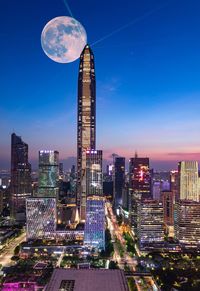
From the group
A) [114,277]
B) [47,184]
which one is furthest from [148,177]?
[114,277]

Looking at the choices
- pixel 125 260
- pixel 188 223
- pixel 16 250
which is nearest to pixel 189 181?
pixel 188 223

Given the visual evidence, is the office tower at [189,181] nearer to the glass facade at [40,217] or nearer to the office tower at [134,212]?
the office tower at [134,212]

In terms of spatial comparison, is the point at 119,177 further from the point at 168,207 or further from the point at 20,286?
the point at 20,286

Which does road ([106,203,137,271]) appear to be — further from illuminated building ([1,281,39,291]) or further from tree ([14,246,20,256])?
illuminated building ([1,281,39,291])

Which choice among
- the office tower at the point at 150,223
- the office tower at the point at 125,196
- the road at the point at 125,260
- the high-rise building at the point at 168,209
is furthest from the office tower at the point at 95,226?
the office tower at the point at 125,196

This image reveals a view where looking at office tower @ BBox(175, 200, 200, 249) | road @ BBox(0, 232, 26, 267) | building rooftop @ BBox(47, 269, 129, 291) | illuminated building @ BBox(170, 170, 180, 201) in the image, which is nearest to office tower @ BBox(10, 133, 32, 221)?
road @ BBox(0, 232, 26, 267)

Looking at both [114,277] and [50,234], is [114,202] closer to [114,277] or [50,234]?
[50,234]

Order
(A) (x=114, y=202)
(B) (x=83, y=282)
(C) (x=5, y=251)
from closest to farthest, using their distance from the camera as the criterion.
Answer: (B) (x=83, y=282) < (C) (x=5, y=251) < (A) (x=114, y=202)
